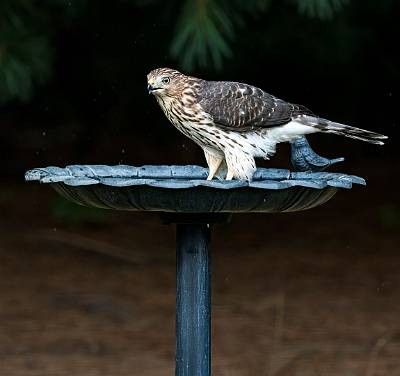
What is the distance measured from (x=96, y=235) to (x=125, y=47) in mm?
1191

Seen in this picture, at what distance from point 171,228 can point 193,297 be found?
388 cm

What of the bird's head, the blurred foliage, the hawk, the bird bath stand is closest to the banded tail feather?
the hawk

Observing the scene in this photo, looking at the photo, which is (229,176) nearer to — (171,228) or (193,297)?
(193,297)

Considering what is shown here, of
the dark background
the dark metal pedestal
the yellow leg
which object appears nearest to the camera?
the dark metal pedestal

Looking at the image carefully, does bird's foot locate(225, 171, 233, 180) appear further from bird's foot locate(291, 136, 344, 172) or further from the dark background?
the dark background

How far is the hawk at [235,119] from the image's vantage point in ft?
12.4

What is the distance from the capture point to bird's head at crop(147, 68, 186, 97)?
12.5 ft

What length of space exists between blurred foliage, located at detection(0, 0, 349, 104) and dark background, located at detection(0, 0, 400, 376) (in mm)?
10

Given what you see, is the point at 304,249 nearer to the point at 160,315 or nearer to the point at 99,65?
the point at 160,315

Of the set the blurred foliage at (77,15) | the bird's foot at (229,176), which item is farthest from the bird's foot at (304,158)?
the blurred foliage at (77,15)

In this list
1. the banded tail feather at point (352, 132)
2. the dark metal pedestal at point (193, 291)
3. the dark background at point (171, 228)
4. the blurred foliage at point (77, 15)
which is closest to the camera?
the dark metal pedestal at point (193, 291)

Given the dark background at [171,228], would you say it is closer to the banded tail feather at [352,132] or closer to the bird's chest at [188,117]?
the bird's chest at [188,117]

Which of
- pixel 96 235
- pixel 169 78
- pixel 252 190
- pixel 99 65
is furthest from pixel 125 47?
pixel 252 190

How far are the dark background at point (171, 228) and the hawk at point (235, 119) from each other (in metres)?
1.21
